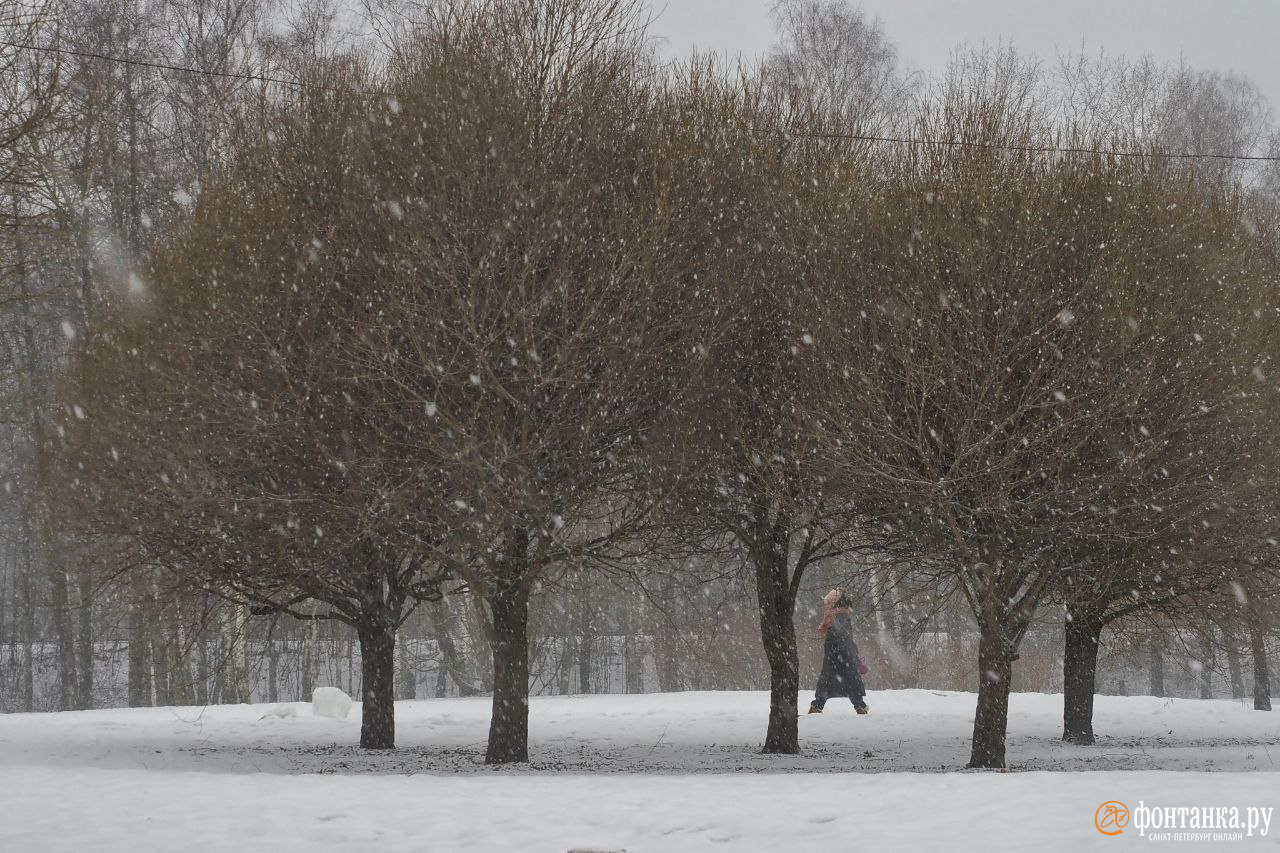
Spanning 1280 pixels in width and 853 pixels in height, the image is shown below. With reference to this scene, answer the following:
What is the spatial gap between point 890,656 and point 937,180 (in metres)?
18.0

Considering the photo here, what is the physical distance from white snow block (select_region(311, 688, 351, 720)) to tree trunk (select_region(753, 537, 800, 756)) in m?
6.33

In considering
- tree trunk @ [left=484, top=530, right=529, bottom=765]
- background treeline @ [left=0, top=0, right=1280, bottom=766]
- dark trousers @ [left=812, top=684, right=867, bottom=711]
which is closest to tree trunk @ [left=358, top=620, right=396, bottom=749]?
background treeline @ [left=0, top=0, right=1280, bottom=766]

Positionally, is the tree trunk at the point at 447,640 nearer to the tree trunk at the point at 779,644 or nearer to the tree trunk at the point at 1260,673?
the tree trunk at the point at 779,644

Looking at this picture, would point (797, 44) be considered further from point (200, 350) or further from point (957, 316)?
point (200, 350)

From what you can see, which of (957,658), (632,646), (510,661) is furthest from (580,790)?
(632,646)

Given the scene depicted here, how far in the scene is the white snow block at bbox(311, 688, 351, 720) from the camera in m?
15.5

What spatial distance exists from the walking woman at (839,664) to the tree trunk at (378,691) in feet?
19.1

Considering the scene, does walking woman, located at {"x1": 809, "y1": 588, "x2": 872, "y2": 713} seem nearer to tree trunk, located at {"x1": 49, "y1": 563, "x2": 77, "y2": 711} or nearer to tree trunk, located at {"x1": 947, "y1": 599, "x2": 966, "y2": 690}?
tree trunk, located at {"x1": 947, "y1": 599, "x2": 966, "y2": 690}

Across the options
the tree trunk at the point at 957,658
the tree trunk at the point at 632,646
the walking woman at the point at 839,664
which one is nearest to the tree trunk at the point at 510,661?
the walking woman at the point at 839,664

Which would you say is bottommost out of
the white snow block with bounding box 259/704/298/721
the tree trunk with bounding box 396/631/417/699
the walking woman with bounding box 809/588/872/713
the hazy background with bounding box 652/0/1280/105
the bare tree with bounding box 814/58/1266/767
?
the tree trunk with bounding box 396/631/417/699

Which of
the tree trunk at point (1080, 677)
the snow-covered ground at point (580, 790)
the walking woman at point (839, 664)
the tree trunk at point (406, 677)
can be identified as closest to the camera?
the snow-covered ground at point (580, 790)

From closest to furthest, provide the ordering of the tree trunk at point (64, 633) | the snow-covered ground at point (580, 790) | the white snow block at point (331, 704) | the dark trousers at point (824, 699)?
the snow-covered ground at point (580, 790), the white snow block at point (331, 704), the dark trousers at point (824, 699), the tree trunk at point (64, 633)

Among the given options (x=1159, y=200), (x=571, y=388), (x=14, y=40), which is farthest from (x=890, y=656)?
(x=14, y=40)

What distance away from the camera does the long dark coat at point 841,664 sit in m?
15.4
